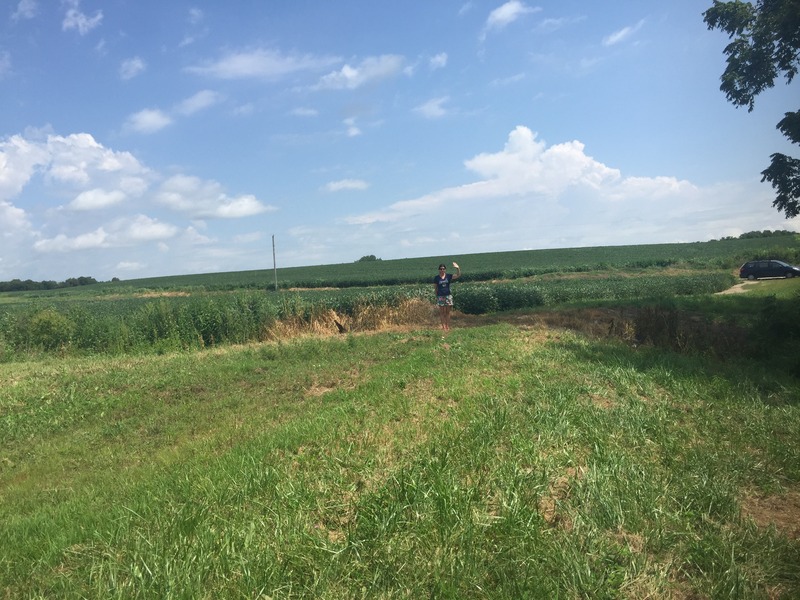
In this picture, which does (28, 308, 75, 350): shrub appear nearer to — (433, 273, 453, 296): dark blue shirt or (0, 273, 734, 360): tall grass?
(0, 273, 734, 360): tall grass

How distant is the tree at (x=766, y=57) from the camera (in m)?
15.8

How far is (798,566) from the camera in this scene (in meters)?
3.39

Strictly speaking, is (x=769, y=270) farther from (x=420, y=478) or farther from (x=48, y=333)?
(x=48, y=333)

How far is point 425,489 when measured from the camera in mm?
4062

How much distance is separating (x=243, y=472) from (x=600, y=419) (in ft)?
13.7

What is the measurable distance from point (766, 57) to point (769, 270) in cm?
2497

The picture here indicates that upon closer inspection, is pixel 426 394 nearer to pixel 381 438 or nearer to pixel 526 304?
pixel 381 438

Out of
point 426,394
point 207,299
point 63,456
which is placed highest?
point 207,299

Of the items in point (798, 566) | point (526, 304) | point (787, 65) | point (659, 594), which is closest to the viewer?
point (659, 594)

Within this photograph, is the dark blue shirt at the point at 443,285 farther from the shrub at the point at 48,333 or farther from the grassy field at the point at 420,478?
the shrub at the point at 48,333

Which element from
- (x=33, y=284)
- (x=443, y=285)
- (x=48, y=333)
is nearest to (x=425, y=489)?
(x=443, y=285)

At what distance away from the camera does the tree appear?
15.8 meters

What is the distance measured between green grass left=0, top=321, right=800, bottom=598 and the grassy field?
23 millimetres

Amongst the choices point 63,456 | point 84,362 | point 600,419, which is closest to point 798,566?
point 600,419
